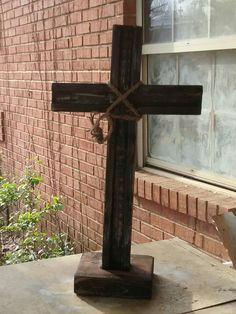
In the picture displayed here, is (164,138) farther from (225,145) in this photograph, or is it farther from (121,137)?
(121,137)

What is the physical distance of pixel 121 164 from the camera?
1987mm

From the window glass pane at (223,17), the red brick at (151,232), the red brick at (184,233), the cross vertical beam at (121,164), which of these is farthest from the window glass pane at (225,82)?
the cross vertical beam at (121,164)

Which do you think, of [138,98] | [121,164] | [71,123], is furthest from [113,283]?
[71,123]

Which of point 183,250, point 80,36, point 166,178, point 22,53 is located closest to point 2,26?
point 22,53

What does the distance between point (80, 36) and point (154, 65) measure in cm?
95

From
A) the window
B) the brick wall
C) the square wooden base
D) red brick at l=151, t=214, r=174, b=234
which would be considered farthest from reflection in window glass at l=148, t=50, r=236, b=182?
the square wooden base

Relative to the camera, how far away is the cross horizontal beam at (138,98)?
6.28ft

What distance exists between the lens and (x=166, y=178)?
3.38 m

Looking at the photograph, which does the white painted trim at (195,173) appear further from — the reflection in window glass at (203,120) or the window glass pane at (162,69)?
the window glass pane at (162,69)

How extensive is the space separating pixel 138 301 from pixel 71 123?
2673 millimetres

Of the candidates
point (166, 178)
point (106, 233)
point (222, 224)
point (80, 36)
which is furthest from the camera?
point (80, 36)

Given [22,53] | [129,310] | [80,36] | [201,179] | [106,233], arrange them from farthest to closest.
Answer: [22,53] < [80,36] < [201,179] < [106,233] < [129,310]

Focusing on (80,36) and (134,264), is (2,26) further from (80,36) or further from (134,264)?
(134,264)

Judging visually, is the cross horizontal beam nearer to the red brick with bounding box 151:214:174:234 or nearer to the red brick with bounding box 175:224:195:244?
the red brick with bounding box 175:224:195:244
